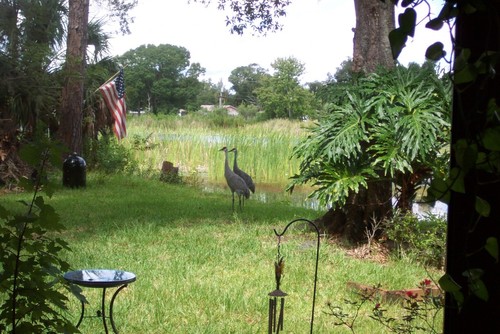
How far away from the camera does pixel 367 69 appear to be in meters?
6.95

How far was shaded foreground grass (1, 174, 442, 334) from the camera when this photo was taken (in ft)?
13.3

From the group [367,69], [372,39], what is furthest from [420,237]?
[372,39]

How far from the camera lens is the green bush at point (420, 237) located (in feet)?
19.6

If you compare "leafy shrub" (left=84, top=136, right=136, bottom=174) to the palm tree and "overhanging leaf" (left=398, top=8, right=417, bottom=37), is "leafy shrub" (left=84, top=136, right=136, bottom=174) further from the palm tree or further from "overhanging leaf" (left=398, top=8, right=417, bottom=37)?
"overhanging leaf" (left=398, top=8, right=417, bottom=37)

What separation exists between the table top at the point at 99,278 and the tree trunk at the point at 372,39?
4.75 meters

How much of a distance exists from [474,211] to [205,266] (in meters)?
4.58

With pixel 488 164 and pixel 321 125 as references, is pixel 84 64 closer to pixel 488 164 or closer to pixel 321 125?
pixel 321 125

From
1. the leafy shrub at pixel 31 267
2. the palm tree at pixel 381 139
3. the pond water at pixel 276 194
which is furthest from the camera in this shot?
the pond water at pixel 276 194

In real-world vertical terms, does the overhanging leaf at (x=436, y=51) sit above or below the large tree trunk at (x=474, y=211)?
above

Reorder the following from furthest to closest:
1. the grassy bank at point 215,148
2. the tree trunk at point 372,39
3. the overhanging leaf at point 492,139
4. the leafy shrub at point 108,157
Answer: the grassy bank at point 215,148
the leafy shrub at point 108,157
the tree trunk at point 372,39
the overhanging leaf at point 492,139

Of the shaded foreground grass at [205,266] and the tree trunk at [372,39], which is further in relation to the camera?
the tree trunk at [372,39]

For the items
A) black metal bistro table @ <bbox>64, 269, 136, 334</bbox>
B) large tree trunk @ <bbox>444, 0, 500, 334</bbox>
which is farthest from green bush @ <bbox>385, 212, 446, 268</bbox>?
large tree trunk @ <bbox>444, 0, 500, 334</bbox>

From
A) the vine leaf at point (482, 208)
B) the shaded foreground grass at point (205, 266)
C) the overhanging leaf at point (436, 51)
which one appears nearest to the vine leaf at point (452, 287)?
the vine leaf at point (482, 208)

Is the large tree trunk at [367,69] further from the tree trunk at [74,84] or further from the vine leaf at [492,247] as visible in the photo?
the tree trunk at [74,84]
